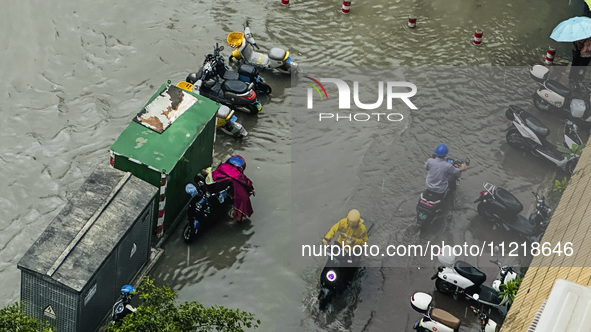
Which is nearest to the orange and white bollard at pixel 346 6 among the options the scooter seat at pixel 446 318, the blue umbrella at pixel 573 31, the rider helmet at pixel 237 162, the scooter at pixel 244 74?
the scooter at pixel 244 74

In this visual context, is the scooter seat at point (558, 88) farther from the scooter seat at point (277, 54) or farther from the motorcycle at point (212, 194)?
A: the motorcycle at point (212, 194)

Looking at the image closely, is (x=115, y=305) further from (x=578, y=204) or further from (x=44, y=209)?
(x=578, y=204)

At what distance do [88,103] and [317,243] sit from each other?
5.49 m

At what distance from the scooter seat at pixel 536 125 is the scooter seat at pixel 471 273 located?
12.1ft

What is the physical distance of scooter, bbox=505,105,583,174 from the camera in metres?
15.2

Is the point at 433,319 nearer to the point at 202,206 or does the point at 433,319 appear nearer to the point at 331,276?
the point at 331,276

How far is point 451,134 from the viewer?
52.9 ft

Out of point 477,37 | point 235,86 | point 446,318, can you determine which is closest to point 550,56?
point 477,37

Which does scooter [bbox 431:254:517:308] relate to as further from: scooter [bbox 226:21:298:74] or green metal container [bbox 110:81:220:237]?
scooter [bbox 226:21:298:74]

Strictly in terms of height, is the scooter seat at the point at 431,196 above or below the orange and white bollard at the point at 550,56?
below

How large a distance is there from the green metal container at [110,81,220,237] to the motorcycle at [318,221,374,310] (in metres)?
2.69

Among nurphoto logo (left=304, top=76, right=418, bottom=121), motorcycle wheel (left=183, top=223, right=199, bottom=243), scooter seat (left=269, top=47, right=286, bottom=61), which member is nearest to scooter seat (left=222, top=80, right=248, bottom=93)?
scooter seat (left=269, top=47, right=286, bottom=61)

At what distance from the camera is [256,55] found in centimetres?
1689

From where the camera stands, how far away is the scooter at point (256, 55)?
16688 mm
